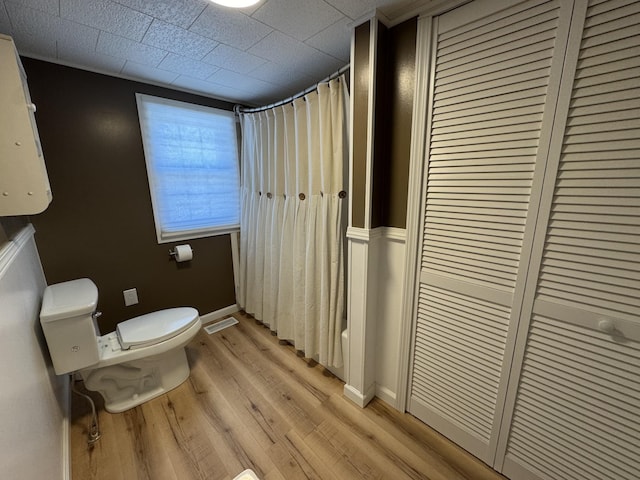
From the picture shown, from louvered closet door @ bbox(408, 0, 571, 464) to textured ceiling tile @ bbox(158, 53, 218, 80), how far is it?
1377 millimetres

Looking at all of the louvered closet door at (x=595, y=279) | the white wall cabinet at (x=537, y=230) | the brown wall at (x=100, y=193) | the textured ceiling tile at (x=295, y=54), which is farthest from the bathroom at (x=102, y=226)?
the louvered closet door at (x=595, y=279)

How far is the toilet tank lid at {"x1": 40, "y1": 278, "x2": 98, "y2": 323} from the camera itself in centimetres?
121

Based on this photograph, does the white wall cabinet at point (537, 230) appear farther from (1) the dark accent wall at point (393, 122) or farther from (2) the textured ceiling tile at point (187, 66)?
(2) the textured ceiling tile at point (187, 66)

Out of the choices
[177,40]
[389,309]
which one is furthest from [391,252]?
[177,40]

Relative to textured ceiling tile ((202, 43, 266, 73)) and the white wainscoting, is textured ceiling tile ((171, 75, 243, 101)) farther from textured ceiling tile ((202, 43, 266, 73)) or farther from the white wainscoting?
the white wainscoting

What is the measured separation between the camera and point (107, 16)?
115 cm

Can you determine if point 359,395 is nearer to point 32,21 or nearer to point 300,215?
point 300,215

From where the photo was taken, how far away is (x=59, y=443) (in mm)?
1202

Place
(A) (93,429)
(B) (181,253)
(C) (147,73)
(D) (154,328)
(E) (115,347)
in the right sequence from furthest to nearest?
(B) (181,253), (C) (147,73), (D) (154,328), (E) (115,347), (A) (93,429)

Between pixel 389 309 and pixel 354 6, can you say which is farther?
pixel 389 309

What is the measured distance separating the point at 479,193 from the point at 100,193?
2.35 metres

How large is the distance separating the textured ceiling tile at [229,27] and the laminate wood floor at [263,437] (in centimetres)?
208

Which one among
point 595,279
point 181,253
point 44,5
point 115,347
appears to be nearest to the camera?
point 595,279

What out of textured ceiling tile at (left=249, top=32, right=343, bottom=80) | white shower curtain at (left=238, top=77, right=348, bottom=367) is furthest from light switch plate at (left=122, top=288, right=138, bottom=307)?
textured ceiling tile at (left=249, top=32, right=343, bottom=80)
